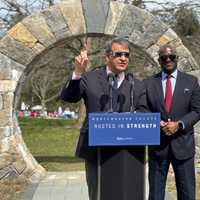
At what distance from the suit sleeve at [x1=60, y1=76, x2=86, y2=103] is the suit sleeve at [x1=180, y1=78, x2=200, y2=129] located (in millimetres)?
916

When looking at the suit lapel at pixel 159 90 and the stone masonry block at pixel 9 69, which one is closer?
the suit lapel at pixel 159 90

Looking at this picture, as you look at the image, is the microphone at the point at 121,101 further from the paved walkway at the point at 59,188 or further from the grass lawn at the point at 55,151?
the grass lawn at the point at 55,151

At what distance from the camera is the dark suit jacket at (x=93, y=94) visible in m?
3.65

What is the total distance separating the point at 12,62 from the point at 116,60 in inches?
158

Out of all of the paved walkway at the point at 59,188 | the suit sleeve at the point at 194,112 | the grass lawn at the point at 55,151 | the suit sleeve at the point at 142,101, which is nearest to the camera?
the suit sleeve at the point at 142,101

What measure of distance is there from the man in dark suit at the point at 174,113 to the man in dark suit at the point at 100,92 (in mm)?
558

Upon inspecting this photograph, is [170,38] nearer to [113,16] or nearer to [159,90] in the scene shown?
[113,16]

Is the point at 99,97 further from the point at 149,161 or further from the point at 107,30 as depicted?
the point at 107,30

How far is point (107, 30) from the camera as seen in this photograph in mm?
7441

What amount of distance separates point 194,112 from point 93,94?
3.23ft

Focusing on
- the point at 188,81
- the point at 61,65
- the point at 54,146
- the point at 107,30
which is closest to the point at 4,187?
the point at 107,30

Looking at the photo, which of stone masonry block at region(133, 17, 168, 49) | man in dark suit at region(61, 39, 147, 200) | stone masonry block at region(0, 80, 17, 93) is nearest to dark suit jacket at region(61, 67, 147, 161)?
man in dark suit at region(61, 39, 147, 200)

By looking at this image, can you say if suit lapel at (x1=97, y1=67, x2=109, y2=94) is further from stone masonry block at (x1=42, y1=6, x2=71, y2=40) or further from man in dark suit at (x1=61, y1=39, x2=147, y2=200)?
stone masonry block at (x1=42, y1=6, x2=71, y2=40)

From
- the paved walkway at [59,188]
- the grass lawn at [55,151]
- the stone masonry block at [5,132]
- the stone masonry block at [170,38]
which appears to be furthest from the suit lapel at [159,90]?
the grass lawn at [55,151]
